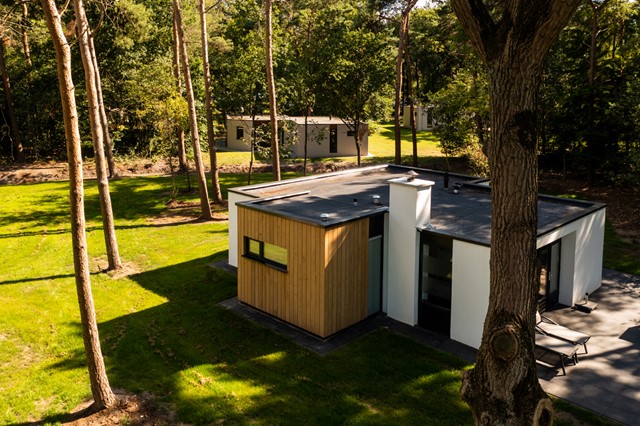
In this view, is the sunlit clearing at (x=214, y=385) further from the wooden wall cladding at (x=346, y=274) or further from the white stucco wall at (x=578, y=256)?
the white stucco wall at (x=578, y=256)

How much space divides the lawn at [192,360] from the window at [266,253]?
1.41m

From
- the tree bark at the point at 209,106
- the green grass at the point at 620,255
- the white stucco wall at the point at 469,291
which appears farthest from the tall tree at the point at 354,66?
the white stucco wall at the point at 469,291

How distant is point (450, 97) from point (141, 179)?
665 inches

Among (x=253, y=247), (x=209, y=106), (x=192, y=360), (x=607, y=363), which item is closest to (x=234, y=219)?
(x=253, y=247)

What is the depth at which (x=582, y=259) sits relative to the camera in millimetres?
12641

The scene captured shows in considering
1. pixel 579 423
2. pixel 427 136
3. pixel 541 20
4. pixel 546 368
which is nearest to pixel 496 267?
pixel 541 20

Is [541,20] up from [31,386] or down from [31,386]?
up

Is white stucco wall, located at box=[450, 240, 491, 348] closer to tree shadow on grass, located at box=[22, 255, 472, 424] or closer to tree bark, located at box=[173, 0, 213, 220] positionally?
tree shadow on grass, located at box=[22, 255, 472, 424]

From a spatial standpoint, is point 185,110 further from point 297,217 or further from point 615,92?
point 615,92

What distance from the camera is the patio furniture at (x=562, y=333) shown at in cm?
996

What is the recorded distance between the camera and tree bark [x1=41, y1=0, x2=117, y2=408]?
25.2 feet

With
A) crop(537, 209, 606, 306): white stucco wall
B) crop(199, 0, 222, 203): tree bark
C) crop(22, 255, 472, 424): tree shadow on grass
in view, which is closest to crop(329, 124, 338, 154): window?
crop(199, 0, 222, 203): tree bark

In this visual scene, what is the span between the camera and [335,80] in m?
30.5

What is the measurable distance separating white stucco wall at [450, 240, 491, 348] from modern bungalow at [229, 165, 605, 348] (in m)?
0.02
